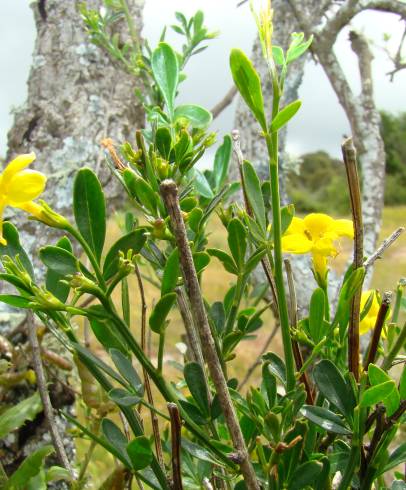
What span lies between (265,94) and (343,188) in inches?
577

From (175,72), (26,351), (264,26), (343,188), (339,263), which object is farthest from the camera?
(343,188)

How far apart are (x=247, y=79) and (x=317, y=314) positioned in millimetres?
149

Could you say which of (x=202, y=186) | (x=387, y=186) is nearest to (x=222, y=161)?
(x=202, y=186)

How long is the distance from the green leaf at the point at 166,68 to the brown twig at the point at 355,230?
0.16 m

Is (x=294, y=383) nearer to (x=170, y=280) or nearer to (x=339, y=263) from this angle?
(x=170, y=280)

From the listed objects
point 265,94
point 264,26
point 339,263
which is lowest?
point 339,263

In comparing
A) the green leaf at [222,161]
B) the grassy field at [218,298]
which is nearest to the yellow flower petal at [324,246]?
the green leaf at [222,161]

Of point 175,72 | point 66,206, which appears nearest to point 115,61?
point 66,206

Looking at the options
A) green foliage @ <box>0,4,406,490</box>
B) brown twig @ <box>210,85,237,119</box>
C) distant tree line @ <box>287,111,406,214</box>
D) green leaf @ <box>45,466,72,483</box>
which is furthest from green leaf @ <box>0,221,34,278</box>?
distant tree line @ <box>287,111,406,214</box>

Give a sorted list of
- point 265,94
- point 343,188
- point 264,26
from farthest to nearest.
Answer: point 343,188 → point 265,94 → point 264,26

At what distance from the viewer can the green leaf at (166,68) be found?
441mm

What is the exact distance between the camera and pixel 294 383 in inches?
13.8

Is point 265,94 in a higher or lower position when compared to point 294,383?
higher

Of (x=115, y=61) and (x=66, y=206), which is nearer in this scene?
(x=66, y=206)
